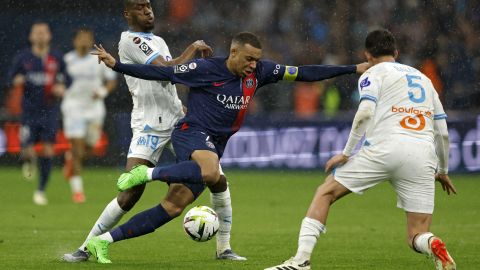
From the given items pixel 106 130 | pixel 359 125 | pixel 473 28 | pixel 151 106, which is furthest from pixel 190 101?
pixel 473 28

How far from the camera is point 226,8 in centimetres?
2025

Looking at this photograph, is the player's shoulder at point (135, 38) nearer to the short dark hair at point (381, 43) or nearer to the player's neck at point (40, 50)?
the short dark hair at point (381, 43)

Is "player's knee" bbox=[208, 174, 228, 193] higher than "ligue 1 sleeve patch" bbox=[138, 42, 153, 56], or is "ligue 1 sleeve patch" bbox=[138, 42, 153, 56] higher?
"ligue 1 sleeve patch" bbox=[138, 42, 153, 56]

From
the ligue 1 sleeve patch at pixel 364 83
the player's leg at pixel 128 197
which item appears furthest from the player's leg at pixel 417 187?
the player's leg at pixel 128 197

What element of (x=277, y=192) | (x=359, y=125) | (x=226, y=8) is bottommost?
(x=277, y=192)

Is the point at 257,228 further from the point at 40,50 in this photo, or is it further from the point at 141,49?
the point at 40,50

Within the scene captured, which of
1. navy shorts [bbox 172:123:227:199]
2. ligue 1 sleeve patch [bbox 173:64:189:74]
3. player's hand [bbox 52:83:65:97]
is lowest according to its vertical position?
navy shorts [bbox 172:123:227:199]

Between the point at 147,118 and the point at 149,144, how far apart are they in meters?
0.23

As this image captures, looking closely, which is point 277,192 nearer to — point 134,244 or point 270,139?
point 270,139

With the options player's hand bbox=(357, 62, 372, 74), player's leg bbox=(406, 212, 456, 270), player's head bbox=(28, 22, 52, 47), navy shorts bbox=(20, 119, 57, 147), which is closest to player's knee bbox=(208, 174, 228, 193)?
player's hand bbox=(357, 62, 372, 74)

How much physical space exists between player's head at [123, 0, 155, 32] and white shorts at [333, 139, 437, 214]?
7.45ft

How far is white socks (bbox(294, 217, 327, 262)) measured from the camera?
275 inches

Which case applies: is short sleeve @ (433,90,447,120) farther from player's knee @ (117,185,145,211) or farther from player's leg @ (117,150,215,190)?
player's knee @ (117,185,145,211)

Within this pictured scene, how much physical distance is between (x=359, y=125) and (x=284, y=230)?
4.47 m
